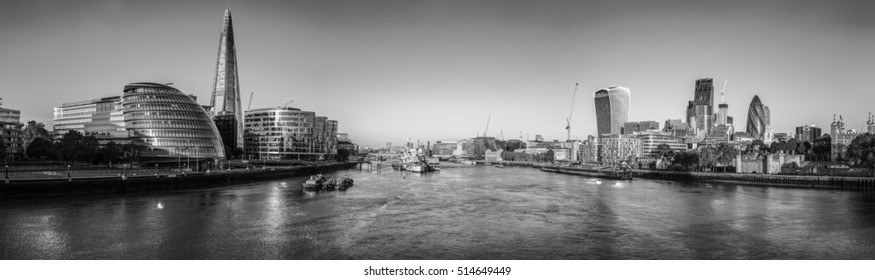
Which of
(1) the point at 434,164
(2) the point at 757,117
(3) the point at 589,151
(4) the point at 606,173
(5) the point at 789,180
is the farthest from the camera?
(2) the point at 757,117

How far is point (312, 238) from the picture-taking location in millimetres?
12289

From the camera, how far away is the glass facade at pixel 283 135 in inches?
3009

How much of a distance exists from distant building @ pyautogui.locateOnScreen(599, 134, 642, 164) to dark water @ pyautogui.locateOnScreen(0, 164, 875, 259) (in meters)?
77.0

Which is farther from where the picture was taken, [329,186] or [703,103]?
[703,103]

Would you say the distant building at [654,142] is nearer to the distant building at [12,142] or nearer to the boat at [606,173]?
the boat at [606,173]

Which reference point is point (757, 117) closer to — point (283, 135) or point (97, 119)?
point (283, 135)

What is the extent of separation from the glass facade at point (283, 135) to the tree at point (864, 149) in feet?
207

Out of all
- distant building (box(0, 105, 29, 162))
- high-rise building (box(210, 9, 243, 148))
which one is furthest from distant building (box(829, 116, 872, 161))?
high-rise building (box(210, 9, 243, 148))

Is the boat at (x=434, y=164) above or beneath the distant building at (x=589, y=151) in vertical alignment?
beneath

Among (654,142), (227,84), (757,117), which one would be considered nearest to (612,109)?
(654,142)

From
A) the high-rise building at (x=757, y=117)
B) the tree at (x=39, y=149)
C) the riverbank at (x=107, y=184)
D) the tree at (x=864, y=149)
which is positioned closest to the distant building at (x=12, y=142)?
the tree at (x=39, y=149)

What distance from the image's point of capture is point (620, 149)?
99562mm

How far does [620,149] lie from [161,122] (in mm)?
79552
